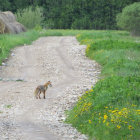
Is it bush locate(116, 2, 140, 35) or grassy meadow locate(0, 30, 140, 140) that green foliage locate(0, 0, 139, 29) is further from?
grassy meadow locate(0, 30, 140, 140)

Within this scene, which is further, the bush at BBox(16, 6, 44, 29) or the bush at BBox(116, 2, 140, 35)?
the bush at BBox(16, 6, 44, 29)

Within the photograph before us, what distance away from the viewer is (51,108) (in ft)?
36.4

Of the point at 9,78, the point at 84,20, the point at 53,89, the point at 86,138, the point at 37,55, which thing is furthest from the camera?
the point at 84,20

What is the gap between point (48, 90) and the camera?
1382cm

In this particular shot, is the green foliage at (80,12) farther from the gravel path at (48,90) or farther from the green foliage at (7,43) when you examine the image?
the gravel path at (48,90)

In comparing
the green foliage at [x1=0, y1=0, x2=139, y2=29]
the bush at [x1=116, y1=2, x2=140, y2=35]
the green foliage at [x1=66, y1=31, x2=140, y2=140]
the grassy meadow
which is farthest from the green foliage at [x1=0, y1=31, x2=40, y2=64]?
the green foliage at [x1=0, y1=0, x2=139, y2=29]

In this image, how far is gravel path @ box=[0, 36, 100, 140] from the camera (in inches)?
347

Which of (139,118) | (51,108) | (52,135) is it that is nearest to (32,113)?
(51,108)

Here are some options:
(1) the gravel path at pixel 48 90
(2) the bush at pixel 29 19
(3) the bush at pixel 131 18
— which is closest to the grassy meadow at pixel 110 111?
(1) the gravel path at pixel 48 90

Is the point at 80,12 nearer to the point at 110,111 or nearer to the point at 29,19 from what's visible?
the point at 29,19

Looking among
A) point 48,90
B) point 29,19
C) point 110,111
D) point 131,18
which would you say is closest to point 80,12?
point 29,19

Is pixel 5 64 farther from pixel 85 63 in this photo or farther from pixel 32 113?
pixel 32 113

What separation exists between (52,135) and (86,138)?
779 mm

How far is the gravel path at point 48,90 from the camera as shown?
347 inches
